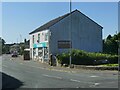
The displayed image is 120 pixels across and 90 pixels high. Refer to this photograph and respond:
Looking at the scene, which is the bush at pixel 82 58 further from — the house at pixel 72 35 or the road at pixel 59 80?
the road at pixel 59 80

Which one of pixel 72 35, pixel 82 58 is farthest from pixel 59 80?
pixel 72 35

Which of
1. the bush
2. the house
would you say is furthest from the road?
the house

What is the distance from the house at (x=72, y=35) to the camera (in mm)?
58406

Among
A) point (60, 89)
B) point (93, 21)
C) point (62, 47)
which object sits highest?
point (93, 21)

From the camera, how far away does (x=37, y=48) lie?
69.1m

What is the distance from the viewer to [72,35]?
2302 inches

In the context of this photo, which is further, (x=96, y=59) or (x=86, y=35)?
(x=86, y=35)

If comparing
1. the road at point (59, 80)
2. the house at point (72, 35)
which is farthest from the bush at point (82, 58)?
the road at point (59, 80)

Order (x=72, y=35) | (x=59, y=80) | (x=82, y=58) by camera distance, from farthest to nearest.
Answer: (x=72, y=35) < (x=82, y=58) < (x=59, y=80)

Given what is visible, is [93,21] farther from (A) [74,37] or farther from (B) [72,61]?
(B) [72,61]

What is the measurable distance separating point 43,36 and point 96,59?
754 inches

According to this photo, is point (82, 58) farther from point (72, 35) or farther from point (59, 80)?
point (59, 80)

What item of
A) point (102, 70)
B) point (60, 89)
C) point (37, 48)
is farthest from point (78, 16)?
point (60, 89)

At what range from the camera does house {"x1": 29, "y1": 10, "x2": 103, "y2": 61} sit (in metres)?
58.4
